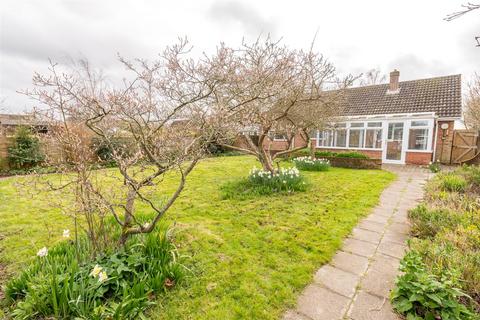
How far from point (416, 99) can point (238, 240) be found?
1480 centimetres

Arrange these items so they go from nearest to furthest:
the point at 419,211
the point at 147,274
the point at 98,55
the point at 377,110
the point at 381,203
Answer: the point at 147,274
the point at 419,211
the point at 381,203
the point at 98,55
the point at 377,110

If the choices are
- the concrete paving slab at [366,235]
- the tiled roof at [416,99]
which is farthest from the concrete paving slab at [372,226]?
the tiled roof at [416,99]

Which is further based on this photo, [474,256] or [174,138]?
[174,138]

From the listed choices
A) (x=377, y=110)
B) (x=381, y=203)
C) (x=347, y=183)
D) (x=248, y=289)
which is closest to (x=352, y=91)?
(x=377, y=110)

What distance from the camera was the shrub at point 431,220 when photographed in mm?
3537

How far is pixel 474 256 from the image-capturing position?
2.49 m

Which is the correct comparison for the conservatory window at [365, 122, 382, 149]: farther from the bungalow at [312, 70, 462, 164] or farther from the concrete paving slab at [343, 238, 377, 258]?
the concrete paving slab at [343, 238, 377, 258]

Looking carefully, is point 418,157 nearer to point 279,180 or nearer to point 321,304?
point 279,180

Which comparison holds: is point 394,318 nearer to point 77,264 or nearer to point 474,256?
point 474,256

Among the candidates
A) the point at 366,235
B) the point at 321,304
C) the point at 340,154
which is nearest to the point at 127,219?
the point at 321,304

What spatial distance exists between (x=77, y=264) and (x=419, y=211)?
4.99 meters

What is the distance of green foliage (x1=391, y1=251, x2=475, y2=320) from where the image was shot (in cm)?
190

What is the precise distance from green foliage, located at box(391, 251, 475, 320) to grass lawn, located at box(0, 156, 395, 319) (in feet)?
3.06

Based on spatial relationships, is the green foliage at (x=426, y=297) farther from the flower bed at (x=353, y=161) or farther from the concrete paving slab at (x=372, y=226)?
the flower bed at (x=353, y=161)
